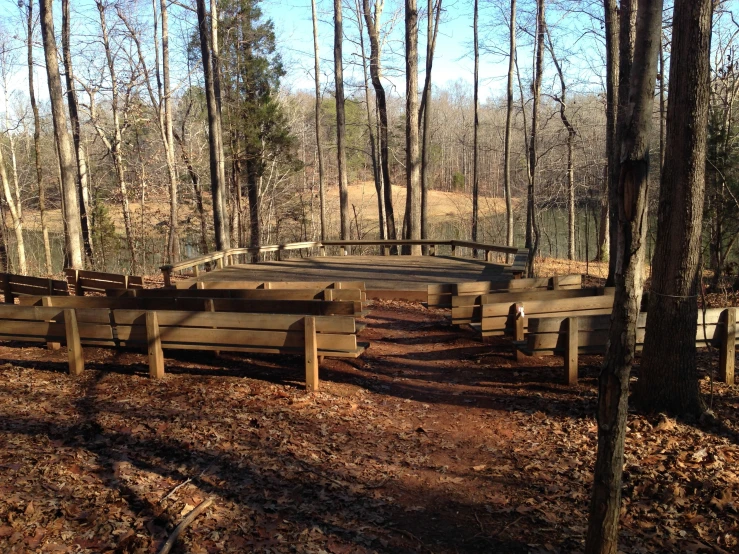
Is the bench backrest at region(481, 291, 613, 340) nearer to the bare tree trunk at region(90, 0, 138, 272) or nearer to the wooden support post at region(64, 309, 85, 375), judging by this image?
the wooden support post at region(64, 309, 85, 375)

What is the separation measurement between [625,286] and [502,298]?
15.7 feet

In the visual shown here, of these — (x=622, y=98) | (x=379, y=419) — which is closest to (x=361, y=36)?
(x=622, y=98)

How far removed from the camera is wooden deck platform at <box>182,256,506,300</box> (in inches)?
457

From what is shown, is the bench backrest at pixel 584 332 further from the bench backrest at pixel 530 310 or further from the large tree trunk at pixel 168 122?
the large tree trunk at pixel 168 122

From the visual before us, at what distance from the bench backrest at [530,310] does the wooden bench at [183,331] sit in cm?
177

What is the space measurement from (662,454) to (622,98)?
664cm

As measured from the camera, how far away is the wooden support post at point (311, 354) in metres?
5.73

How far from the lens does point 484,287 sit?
877 centimetres

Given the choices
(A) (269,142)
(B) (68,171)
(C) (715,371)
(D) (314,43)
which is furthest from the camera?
(A) (269,142)

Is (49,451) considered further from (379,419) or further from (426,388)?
(426,388)

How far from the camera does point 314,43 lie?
2520 centimetres

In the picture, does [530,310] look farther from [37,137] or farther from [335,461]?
[37,137]

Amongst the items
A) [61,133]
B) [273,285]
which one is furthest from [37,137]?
[273,285]

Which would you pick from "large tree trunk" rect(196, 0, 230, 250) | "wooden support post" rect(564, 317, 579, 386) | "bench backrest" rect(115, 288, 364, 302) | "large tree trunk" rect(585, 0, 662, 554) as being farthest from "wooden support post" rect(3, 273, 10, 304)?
"large tree trunk" rect(585, 0, 662, 554)
